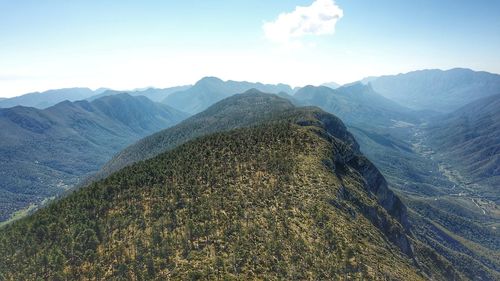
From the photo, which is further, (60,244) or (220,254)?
(60,244)

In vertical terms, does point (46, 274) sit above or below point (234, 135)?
below

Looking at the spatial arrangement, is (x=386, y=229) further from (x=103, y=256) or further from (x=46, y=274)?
(x=46, y=274)

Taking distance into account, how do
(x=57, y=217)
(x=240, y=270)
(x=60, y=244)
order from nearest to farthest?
(x=240, y=270)
(x=60, y=244)
(x=57, y=217)

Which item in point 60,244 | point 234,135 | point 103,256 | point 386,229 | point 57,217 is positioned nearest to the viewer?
point 103,256

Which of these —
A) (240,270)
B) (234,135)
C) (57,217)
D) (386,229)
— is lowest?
(386,229)

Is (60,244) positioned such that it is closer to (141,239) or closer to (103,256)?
(103,256)

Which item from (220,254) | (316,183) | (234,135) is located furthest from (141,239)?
(234,135)
